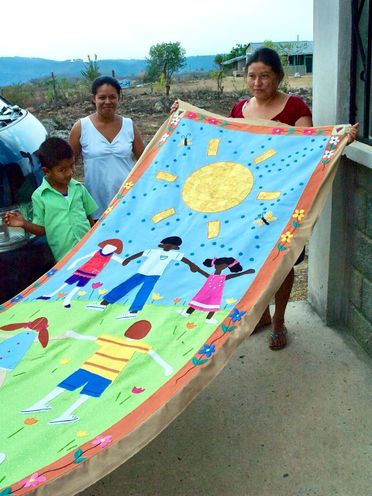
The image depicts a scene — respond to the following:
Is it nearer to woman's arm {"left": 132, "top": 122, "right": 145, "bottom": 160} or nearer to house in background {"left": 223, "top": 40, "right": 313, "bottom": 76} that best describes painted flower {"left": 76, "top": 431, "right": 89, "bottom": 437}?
woman's arm {"left": 132, "top": 122, "right": 145, "bottom": 160}

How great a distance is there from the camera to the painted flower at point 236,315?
2.19 m

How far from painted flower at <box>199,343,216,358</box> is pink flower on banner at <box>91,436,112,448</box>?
47cm

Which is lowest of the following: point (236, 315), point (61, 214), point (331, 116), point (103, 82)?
Result: point (236, 315)

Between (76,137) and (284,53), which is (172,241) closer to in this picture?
(76,137)

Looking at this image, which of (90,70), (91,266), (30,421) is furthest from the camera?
(90,70)

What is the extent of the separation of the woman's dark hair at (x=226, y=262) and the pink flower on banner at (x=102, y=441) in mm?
954

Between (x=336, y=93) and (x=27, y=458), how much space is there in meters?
2.42

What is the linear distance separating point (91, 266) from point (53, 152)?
63 centimetres

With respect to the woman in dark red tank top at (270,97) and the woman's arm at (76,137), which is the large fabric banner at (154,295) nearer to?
the woman in dark red tank top at (270,97)

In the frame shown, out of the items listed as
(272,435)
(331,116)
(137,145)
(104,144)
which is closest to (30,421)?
(272,435)

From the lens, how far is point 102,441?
1.79 meters

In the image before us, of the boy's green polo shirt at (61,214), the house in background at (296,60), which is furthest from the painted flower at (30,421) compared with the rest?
the house in background at (296,60)

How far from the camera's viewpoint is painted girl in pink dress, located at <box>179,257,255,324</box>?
90.6 inches

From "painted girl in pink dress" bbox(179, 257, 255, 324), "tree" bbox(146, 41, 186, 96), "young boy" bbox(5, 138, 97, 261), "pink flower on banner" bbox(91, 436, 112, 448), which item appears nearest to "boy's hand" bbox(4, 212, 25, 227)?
"young boy" bbox(5, 138, 97, 261)
